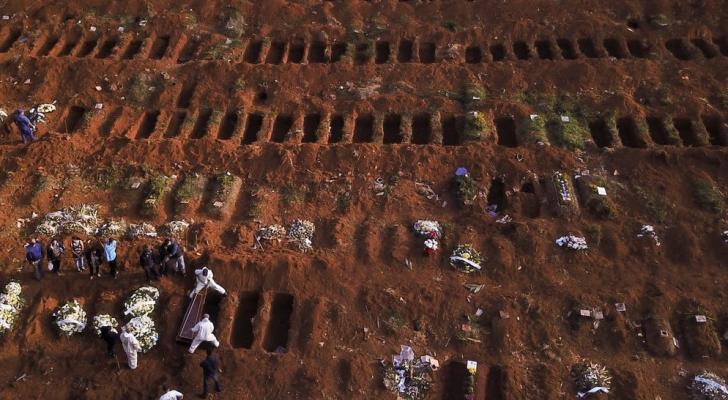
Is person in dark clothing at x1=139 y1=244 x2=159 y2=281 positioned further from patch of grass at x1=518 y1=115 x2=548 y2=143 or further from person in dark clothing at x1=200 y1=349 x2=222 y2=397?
patch of grass at x1=518 y1=115 x2=548 y2=143

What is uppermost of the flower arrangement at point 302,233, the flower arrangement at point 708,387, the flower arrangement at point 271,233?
the flower arrangement at point 708,387

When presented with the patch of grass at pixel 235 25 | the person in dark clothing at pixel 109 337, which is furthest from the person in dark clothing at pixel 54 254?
the patch of grass at pixel 235 25

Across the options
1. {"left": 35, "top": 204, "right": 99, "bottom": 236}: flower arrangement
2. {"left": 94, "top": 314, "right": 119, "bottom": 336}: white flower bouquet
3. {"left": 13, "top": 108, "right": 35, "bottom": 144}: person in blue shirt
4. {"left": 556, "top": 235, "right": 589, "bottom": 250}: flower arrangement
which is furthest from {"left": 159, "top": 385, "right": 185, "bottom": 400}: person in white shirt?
{"left": 13, "top": 108, "right": 35, "bottom": 144}: person in blue shirt

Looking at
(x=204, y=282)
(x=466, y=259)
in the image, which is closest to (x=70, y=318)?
(x=204, y=282)

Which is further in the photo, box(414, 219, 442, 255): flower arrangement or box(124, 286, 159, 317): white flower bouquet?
box(414, 219, 442, 255): flower arrangement

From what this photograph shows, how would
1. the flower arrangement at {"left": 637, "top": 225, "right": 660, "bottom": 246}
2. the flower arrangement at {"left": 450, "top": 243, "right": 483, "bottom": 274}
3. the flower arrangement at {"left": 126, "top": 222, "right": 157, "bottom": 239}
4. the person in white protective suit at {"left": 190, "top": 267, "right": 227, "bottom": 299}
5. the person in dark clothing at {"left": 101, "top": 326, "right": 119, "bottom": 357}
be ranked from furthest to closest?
the flower arrangement at {"left": 126, "top": 222, "right": 157, "bottom": 239}
the flower arrangement at {"left": 637, "top": 225, "right": 660, "bottom": 246}
the flower arrangement at {"left": 450, "top": 243, "right": 483, "bottom": 274}
the person in white protective suit at {"left": 190, "top": 267, "right": 227, "bottom": 299}
the person in dark clothing at {"left": 101, "top": 326, "right": 119, "bottom": 357}

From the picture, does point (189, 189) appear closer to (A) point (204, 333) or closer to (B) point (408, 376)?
(A) point (204, 333)

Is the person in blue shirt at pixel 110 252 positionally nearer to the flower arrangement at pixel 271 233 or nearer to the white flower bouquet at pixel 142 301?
the white flower bouquet at pixel 142 301
